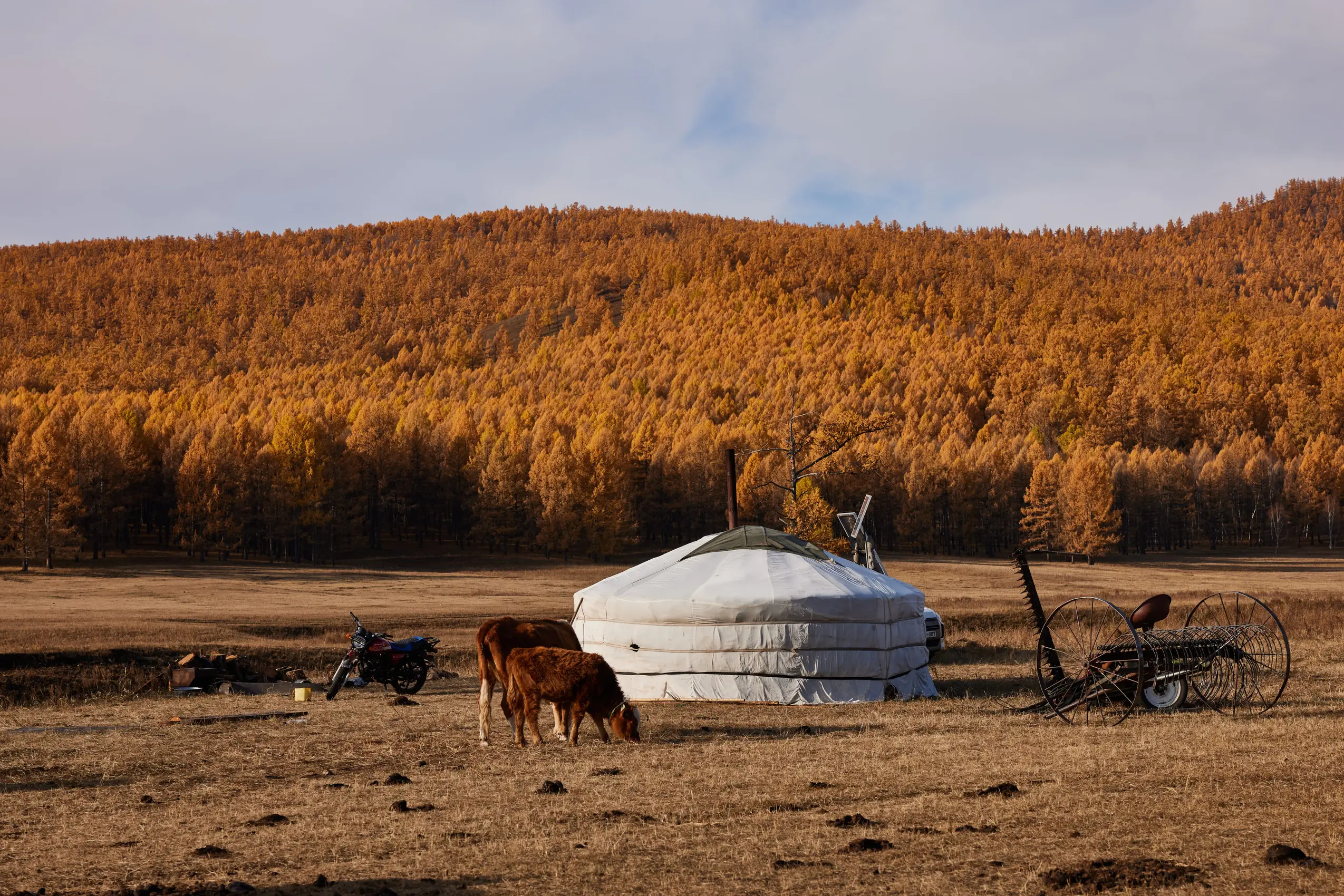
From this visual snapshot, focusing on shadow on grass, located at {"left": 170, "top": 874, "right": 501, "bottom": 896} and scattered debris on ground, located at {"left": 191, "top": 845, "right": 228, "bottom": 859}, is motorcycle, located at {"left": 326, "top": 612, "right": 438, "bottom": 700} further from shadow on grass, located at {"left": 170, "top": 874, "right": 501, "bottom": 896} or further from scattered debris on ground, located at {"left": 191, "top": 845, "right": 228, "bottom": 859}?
shadow on grass, located at {"left": 170, "top": 874, "right": 501, "bottom": 896}

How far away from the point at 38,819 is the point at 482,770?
402 cm

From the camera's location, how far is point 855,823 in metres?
8.28

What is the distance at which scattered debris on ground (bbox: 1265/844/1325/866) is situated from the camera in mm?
6664

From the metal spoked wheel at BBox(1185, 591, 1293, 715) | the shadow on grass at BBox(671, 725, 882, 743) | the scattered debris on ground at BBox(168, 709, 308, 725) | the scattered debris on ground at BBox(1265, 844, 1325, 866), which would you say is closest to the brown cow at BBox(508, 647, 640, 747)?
the shadow on grass at BBox(671, 725, 882, 743)

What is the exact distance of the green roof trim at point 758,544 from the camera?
66.9ft

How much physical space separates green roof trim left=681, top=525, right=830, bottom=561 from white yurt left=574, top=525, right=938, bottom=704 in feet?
2.97

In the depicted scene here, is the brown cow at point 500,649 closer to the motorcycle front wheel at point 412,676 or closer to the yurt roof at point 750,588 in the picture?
the yurt roof at point 750,588

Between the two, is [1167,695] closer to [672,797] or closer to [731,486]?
[672,797]

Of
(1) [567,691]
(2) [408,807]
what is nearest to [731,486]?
(1) [567,691]

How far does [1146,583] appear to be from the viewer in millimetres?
61781

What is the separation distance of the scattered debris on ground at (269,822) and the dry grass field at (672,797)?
4 centimetres

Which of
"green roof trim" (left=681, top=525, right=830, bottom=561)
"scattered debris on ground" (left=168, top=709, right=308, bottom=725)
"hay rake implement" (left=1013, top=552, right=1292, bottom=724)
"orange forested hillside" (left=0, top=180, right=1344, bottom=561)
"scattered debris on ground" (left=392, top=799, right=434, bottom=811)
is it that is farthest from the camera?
"orange forested hillside" (left=0, top=180, right=1344, bottom=561)

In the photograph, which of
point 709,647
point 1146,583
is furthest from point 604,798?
point 1146,583

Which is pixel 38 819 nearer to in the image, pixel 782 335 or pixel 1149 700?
pixel 1149 700
